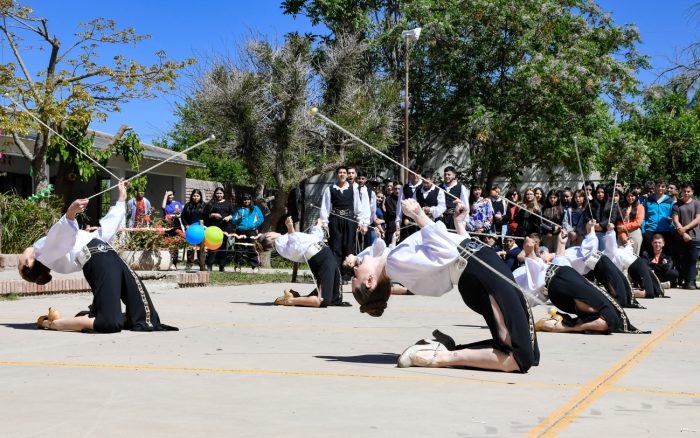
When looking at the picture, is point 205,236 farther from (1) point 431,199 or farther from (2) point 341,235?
(1) point 431,199

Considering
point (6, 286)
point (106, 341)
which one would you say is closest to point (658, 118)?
point (6, 286)

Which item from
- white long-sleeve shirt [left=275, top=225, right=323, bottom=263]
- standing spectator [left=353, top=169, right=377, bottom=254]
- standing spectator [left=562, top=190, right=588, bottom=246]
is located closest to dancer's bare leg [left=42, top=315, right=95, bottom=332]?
white long-sleeve shirt [left=275, top=225, right=323, bottom=263]

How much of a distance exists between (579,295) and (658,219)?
9.35 metres

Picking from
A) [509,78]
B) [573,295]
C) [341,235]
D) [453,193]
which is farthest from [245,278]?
[509,78]

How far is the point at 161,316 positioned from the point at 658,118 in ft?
93.7

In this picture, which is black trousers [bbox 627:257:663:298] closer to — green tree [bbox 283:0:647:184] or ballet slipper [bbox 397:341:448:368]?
ballet slipper [bbox 397:341:448:368]

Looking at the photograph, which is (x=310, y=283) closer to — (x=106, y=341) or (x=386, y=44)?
(x=106, y=341)

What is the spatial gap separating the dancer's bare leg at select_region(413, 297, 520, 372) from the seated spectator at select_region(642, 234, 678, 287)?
455 inches

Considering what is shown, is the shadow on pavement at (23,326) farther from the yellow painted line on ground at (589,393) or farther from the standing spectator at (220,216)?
the standing spectator at (220,216)

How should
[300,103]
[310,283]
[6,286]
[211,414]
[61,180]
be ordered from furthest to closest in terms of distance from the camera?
1. [300,103]
2. [61,180]
3. [310,283]
4. [6,286]
5. [211,414]

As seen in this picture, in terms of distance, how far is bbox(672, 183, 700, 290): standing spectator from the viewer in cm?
1753

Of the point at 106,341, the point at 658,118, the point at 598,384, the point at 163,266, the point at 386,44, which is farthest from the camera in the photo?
the point at 658,118

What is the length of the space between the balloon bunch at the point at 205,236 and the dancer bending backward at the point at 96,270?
8.45 meters

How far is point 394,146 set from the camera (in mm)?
31594
